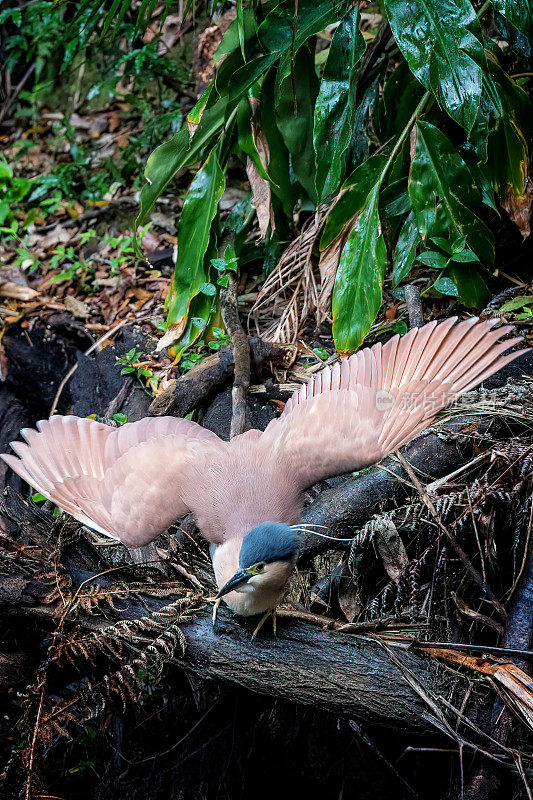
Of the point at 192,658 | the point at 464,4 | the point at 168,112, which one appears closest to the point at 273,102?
the point at 464,4

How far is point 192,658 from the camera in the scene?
2600 millimetres

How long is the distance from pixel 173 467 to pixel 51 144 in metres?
4.36

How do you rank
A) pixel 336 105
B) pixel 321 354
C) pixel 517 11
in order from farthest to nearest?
pixel 321 354 → pixel 336 105 → pixel 517 11

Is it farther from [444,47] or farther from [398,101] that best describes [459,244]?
[398,101]

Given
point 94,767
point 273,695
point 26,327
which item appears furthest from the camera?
point 26,327

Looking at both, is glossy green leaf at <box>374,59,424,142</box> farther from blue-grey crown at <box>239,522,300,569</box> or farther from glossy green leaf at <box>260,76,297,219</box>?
blue-grey crown at <box>239,522,300,569</box>

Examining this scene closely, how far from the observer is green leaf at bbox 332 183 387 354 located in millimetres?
3367

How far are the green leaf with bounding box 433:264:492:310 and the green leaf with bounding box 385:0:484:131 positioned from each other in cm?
81

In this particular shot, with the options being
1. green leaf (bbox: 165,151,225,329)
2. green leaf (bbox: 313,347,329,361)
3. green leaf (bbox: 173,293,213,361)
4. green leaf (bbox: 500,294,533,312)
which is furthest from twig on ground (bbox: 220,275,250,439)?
green leaf (bbox: 500,294,533,312)

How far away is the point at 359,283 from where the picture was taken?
3.41 metres

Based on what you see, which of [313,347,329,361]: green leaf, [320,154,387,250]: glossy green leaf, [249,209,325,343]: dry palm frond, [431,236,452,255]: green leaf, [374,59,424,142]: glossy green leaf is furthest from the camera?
[249,209,325,343]: dry palm frond

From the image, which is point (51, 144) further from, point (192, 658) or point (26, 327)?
point (192, 658)

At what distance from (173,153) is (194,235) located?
0.44m

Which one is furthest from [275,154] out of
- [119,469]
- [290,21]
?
[119,469]
